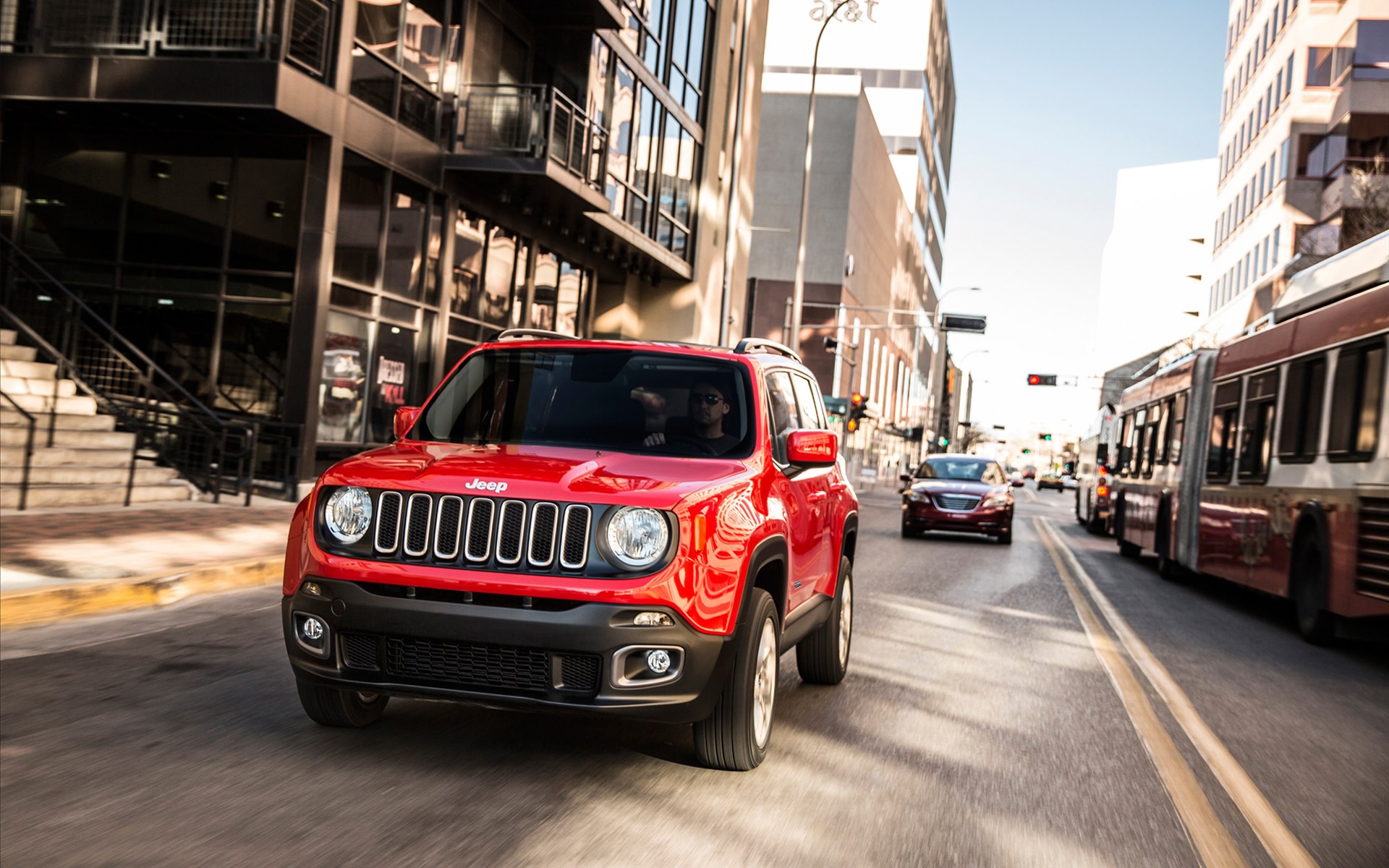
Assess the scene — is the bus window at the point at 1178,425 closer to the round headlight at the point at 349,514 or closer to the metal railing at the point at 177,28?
the metal railing at the point at 177,28

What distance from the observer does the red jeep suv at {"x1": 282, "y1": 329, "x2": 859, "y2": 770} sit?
4.78 meters

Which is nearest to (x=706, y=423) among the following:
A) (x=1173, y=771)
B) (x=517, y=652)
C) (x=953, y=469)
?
(x=517, y=652)

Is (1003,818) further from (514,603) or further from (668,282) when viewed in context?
(668,282)

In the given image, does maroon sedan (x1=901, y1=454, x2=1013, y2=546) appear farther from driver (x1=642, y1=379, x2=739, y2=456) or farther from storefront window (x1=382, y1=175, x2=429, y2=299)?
driver (x1=642, y1=379, x2=739, y2=456)

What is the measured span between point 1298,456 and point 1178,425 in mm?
6213

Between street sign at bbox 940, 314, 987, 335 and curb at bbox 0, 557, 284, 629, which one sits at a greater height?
street sign at bbox 940, 314, 987, 335

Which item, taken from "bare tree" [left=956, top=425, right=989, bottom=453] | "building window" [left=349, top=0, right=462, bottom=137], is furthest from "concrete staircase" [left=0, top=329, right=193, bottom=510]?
"bare tree" [left=956, top=425, right=989, bottom=453]

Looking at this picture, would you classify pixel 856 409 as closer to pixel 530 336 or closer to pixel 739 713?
pixel 530 336

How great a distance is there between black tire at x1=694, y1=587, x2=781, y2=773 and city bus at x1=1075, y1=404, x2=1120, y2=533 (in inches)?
856

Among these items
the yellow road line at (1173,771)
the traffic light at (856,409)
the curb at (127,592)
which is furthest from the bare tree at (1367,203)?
the curb at (127,592)

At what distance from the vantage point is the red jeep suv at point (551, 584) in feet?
15.7

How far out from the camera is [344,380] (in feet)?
63.6

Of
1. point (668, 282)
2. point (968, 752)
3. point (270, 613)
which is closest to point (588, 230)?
point (668, 282)

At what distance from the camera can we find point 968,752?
20.2ft
